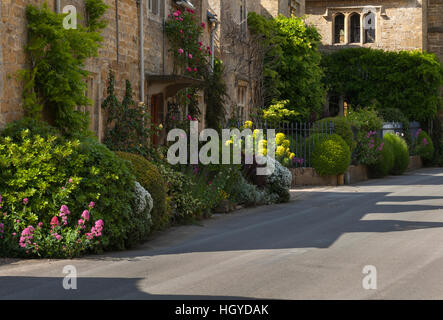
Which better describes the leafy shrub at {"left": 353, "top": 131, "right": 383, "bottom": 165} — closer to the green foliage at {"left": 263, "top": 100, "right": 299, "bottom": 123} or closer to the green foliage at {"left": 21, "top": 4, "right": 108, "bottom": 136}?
the green foliage at {"left": 263, "top": 100, "right": 299, "bottom": 123}

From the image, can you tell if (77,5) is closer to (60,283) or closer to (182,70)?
(182,70)

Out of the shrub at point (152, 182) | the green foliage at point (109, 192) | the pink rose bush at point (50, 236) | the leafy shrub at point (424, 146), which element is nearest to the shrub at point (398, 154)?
the leafy shrub at point (424, 146)

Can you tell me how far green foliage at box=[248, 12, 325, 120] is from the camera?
27.4m

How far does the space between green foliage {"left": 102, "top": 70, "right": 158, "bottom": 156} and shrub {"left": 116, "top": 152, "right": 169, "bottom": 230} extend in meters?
3.21

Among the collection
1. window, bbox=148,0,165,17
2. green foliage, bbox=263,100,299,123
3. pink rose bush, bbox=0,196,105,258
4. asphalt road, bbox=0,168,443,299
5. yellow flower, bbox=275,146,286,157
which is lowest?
asphalt road, bbox=0,168,443,299

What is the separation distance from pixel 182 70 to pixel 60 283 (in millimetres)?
12332

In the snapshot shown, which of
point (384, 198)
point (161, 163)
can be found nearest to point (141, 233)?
point (161, 163)

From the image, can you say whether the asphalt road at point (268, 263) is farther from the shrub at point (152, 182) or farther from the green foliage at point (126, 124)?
the green foliage at point (126, 124)

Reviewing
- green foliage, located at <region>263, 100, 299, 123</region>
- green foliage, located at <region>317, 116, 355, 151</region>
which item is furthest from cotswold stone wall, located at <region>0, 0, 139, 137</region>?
green foliage, located at <region>263, 100, 299, 123</region>

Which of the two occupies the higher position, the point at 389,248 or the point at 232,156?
the point at 232,156

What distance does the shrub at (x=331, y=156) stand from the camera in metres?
22.6

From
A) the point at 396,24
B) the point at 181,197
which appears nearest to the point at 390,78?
the point at 396,24

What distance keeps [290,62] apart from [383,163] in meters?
5.16
